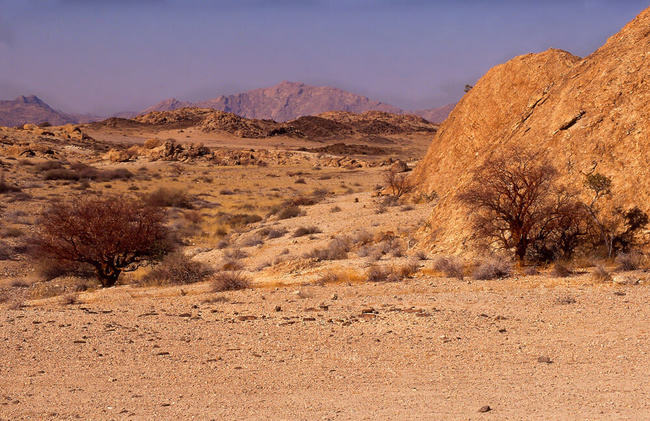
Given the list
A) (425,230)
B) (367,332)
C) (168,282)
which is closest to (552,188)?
(425,230)

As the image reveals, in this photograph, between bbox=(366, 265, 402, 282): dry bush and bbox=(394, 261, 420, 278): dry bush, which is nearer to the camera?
bbox=(366, 265, 402, 282): dry bush

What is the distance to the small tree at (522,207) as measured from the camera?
1295cm

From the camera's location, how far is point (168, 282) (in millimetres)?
14070

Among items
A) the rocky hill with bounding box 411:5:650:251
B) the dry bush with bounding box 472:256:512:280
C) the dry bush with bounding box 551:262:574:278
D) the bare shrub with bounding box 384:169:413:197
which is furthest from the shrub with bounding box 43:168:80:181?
the dry bush with bounding box 551:262:574:278

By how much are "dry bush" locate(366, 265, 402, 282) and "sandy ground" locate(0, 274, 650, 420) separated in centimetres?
146

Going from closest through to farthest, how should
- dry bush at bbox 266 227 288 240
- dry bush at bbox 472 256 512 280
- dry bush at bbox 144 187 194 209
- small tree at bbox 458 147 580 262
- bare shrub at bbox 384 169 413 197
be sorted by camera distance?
dry bush at bbox 472 256 512 280 → small tree at bbox 458 147 580 262 → dry bush at bbox 266 227 288 240 → bare shrub at bbox 384 169 413 197 → dry bush at bbox 144 187 194 209

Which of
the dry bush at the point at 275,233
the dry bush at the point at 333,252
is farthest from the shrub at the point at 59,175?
the dry bush at the point at 333,252

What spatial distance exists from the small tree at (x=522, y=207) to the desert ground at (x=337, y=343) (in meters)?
0.95

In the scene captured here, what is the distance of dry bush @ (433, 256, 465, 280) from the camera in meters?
12.4

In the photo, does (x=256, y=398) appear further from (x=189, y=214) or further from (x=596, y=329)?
(x=189, y=214)

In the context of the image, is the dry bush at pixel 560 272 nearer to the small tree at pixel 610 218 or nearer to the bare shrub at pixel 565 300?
the small tree at pixel 610 218

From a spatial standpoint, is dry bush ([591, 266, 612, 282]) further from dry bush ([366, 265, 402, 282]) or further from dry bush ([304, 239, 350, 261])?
dry bush ([304, 239, 350, 261])

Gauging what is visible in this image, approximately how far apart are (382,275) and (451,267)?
4.97 ft

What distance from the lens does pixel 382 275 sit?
1273cm
